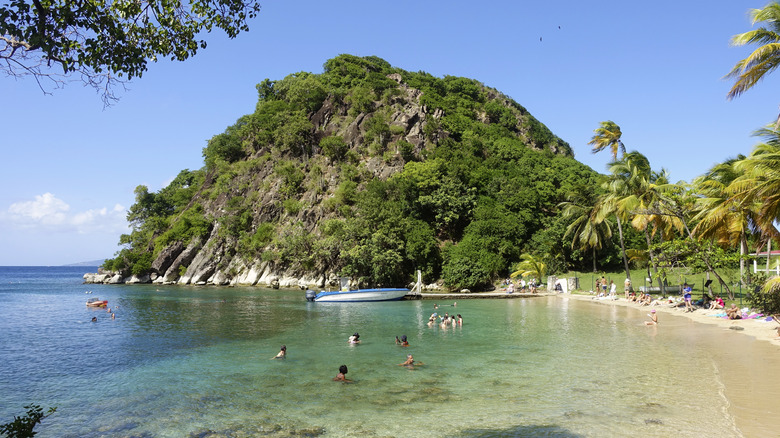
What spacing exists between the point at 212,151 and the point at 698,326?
265 feet

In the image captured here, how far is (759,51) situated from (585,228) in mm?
32682

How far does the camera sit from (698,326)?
21.5m

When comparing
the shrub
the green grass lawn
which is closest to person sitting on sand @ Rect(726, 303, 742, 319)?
the shrub

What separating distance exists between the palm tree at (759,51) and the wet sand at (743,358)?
8378mm

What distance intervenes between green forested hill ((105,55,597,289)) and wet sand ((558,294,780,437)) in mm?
23117

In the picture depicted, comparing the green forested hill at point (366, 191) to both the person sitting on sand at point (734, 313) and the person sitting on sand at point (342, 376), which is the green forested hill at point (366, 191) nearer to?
the person sitting on sand at point (734, 313)

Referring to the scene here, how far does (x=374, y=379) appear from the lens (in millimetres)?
13953

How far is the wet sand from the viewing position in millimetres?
9422

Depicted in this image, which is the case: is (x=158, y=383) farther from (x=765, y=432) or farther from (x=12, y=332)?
(x=12, y=332)

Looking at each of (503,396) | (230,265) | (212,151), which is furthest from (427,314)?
(212,151)

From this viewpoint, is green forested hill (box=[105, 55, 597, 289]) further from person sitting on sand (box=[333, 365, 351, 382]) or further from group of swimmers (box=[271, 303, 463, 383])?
person sitting on sand (box=[333, 365, 351, 382])

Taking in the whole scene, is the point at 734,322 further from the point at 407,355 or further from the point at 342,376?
the point at 342,376

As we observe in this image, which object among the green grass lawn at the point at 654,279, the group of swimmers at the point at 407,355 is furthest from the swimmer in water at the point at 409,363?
the green grass lawn at the point at 654,279

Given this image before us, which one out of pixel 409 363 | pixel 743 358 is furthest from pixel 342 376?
pixel 743 358
